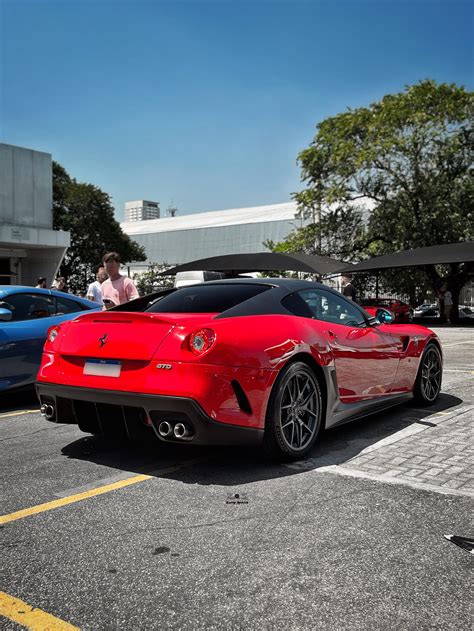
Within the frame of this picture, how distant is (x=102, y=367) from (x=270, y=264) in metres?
20.6

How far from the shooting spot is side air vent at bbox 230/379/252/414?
3.99 m

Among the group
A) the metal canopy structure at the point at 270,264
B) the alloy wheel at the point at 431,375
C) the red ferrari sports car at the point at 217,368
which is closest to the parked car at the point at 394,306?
the metal canopy structure at the point at 270,264

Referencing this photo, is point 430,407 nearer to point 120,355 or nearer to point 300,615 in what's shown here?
point 120,355

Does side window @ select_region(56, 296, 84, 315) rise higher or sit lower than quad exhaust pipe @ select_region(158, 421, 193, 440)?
higher

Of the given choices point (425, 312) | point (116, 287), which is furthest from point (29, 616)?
point (425, 312)

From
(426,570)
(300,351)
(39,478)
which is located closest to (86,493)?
(39,478)

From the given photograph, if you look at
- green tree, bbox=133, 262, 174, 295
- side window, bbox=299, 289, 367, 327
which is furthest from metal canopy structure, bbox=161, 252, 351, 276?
side window, bbox=299, 289, 367, 327

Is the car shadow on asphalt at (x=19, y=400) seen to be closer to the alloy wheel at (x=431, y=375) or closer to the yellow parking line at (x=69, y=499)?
the yellow parking line at (x=69, y=499)

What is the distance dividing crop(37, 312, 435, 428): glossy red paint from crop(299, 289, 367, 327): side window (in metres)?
0.17

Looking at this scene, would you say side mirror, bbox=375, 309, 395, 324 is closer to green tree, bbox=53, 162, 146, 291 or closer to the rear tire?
the rear tire

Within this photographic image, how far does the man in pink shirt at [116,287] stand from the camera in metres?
7.85

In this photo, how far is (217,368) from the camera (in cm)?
394

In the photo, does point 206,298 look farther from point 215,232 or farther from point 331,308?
point 215,232

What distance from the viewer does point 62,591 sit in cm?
250
